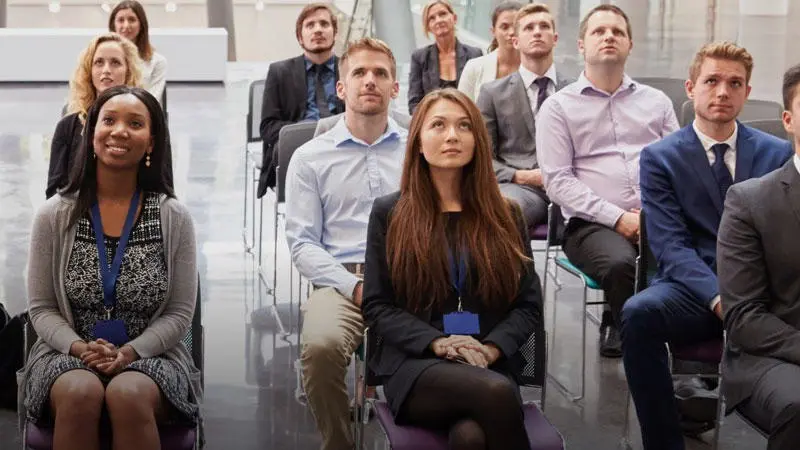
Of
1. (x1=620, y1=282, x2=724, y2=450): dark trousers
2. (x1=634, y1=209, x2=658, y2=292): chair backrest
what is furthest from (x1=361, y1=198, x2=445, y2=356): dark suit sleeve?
(x1=634, y1=209, x2=658, y2=292): chair backrest

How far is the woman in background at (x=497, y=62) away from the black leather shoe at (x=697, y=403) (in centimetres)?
283

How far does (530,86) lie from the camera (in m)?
6.22

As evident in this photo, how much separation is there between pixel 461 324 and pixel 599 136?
215 cm

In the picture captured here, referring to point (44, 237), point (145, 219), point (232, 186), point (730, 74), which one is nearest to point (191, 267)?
point (145, 219)

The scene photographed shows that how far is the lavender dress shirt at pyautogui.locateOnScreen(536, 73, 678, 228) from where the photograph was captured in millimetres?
5488

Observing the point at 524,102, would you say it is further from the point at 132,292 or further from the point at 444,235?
the point at 132,292

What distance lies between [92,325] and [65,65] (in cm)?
1276

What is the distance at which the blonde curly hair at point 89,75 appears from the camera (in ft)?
18.9

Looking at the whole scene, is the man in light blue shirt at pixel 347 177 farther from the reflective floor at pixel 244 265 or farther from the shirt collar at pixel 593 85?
the shirt collar at pixel 593 85

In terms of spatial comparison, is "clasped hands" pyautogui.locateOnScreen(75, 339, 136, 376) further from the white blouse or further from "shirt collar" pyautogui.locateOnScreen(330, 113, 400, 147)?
the white blouse

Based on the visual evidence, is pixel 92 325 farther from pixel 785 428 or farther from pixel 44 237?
pixel 785 428

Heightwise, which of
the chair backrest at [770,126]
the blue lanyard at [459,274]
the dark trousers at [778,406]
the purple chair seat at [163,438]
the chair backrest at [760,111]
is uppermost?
the chair backrest at [760,111]

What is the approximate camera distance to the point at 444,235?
376 centimetres

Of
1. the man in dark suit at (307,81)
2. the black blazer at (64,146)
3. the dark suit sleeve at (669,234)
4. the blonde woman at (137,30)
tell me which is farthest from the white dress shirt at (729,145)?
the blonde woman at (137,30)
